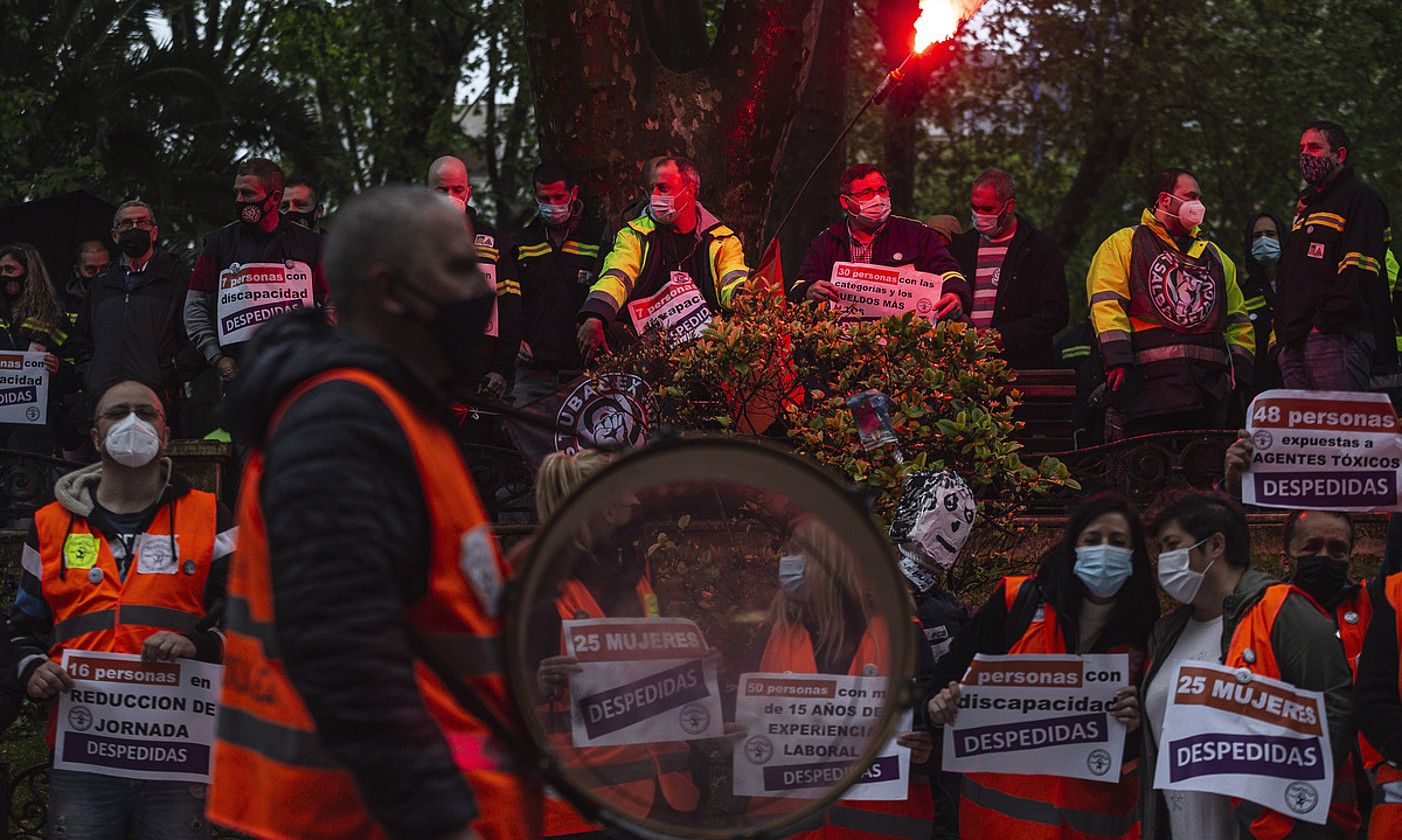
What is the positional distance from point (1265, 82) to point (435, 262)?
20186 mm

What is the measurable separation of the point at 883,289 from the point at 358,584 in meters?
6.81

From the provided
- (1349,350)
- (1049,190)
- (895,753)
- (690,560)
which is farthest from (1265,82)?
(690,560)

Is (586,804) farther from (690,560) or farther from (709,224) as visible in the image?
(709,224)

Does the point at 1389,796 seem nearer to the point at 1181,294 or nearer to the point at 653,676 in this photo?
the point at 653,676

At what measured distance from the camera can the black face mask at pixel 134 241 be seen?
1048 cm

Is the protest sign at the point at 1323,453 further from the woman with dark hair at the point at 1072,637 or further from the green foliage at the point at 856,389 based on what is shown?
the green foliage at the point at 856,389

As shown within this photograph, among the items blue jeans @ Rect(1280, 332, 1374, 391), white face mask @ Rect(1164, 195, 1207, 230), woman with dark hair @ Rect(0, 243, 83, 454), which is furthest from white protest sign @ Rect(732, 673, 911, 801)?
woman with dark hair @ Rect(0, 243, 83, 454)

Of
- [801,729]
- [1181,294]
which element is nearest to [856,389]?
[1181,294]

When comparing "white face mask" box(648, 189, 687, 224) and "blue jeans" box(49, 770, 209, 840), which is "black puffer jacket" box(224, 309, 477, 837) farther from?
"white face mask" box(648, 189, 687, 224)

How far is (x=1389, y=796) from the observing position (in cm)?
555

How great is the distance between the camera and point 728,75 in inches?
476

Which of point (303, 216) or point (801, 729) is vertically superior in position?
point (303, 216)

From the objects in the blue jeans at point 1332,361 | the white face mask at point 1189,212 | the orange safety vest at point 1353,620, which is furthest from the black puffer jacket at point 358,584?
the blue jeans at point 1332,361

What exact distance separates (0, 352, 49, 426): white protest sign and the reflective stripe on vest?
6.84 meters
